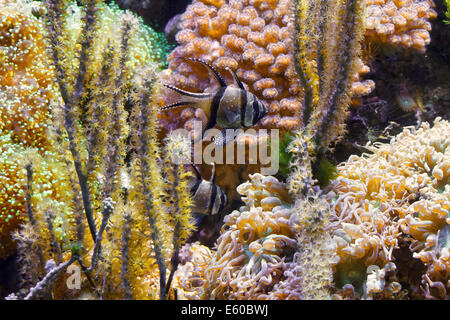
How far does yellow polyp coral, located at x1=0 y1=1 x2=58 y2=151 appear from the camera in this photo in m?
2.86

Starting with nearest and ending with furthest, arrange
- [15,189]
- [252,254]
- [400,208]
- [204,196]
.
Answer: [400,208], [252,254], [204,196], [15,189]

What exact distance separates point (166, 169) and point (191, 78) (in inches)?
68.7

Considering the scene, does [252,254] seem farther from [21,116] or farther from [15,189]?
[21,116]

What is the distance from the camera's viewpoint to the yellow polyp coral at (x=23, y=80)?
113 inches

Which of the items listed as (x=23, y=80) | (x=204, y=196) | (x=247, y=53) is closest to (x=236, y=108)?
(x=204, y=196)

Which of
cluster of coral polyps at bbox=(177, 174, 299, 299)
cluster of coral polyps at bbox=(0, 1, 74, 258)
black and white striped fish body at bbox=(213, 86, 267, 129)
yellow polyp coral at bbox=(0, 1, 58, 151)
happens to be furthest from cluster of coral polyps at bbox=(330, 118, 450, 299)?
yellow polyp coral at bbox=(0, 1, 58, 151)

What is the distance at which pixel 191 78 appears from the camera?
10.3 ft

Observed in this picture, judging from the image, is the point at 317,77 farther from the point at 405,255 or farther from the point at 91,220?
the point at 91,220

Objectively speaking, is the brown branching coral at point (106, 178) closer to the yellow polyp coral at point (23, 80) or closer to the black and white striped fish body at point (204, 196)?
the black and white striped fish body at point (204, 196)

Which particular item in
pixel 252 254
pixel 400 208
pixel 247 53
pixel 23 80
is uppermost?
pixel 247 53

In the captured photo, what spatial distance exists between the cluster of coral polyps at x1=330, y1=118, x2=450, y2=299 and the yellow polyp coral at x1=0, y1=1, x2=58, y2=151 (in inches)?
99.0

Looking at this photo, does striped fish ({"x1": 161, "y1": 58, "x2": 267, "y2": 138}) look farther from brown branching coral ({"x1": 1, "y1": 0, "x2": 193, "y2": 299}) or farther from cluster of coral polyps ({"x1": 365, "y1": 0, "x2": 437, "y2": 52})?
cluster of coral polyps ({"x1": 365, "y1": 0, "x2": 437, "y2": 52})

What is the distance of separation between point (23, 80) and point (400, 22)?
3.44 metres

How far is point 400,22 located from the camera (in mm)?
2994
